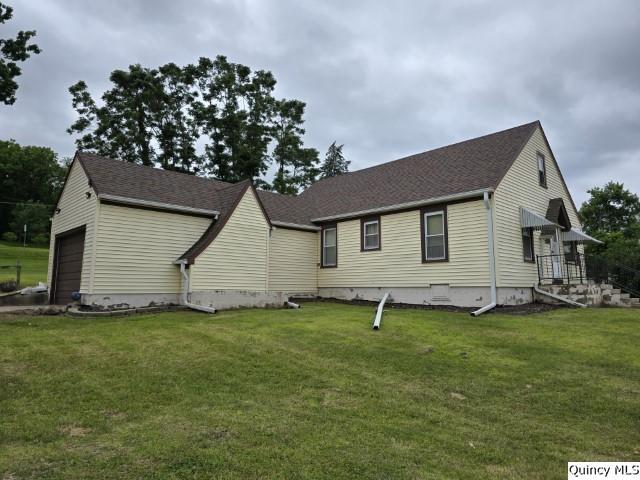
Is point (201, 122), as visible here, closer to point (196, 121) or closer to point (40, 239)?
point (196, 121)

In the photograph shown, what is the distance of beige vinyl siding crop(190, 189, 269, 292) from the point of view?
1405 centimetres

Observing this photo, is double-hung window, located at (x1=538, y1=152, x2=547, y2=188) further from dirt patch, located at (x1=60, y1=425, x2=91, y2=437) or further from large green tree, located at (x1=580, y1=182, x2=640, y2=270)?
large green tree, located at (x1=580, y1=182, x2=640, y2=270)

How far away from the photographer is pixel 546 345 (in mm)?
8297

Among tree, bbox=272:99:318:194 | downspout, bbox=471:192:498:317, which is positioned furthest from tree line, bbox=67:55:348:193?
downspout, bbox=471:192:498:317

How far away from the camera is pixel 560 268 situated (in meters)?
17.0

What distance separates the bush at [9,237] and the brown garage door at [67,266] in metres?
50.9

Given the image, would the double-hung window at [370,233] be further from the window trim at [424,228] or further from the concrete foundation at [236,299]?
the concrete foundation at [236,299]

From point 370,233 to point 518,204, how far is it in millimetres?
5788

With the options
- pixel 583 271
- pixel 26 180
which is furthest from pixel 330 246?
pixel 26 180

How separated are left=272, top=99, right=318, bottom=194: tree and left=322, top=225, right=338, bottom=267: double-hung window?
1865 centimetres

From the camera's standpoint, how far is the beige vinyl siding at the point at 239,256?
553 inches

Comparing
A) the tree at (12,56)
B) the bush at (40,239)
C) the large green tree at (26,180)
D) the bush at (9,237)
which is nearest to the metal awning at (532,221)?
the tree at (12,56)

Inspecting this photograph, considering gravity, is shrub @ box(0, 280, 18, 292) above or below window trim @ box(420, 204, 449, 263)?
below

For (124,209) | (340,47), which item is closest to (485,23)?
(340,47)
